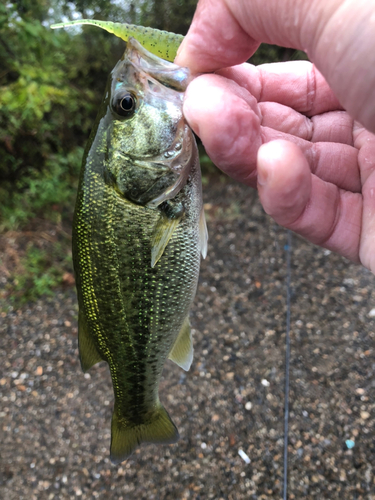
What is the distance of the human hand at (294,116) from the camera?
842 mm

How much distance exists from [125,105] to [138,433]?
1301mm

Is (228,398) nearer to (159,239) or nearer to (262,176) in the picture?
(159,239)

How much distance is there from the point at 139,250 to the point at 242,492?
1980 millimetres

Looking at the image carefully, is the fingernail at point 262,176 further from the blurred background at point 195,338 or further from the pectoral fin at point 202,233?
the blurred background at point 195,338

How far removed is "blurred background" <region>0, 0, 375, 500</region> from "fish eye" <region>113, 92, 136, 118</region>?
2.24m

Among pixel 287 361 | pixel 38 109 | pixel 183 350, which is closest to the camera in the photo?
pixel 183 350

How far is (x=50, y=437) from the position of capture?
2.64 metres

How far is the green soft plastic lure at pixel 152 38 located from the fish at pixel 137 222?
0.06m

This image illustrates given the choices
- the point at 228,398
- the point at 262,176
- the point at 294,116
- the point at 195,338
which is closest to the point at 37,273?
the point at 195,338

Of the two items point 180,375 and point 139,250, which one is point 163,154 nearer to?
point 139,250

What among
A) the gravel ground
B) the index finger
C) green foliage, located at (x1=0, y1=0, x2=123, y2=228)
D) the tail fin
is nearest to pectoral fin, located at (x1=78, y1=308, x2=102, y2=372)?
the tail fin

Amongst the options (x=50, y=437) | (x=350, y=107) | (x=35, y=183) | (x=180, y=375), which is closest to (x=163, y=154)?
(x=350, y=107)

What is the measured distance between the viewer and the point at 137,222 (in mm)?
1230

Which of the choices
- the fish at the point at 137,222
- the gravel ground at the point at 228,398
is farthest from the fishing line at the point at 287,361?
the fish at the point at 137,222
